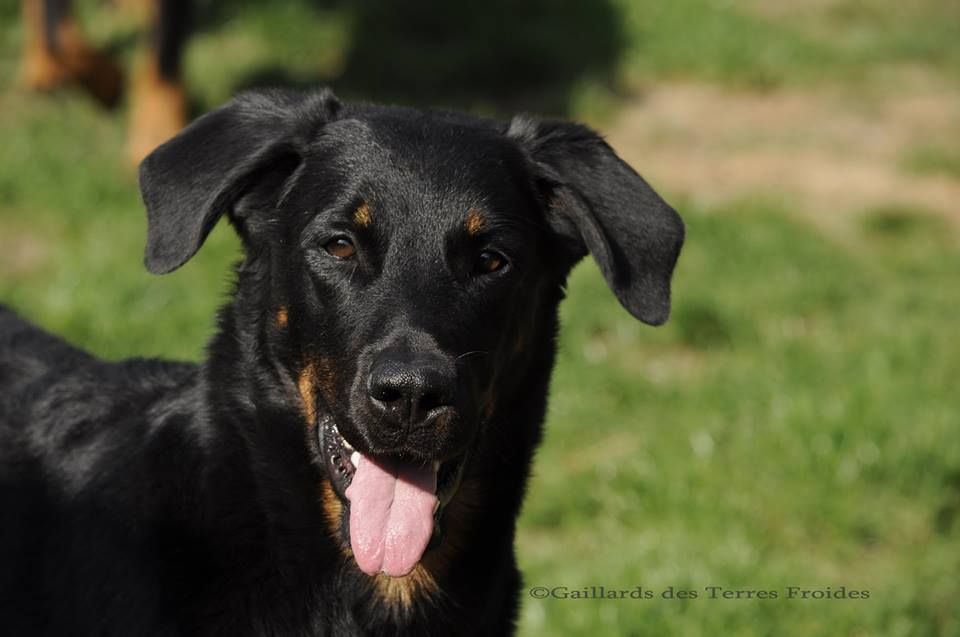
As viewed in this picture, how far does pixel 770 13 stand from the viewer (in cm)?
1098

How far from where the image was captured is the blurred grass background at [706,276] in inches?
202

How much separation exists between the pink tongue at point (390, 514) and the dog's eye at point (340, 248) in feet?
1.64

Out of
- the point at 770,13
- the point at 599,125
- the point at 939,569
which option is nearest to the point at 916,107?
the point at 770,13

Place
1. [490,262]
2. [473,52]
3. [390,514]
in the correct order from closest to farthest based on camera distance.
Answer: [390,514] → [490,262] → [473,52]

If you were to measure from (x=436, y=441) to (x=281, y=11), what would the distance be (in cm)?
708

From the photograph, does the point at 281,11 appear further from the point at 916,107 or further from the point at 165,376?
the point at 165,376

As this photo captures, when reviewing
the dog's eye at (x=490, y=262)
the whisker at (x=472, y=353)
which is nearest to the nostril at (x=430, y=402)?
the whisker at (x=472, y=353)

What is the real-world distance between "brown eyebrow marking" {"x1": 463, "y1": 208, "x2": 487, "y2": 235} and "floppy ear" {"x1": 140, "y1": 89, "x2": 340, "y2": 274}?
49cm

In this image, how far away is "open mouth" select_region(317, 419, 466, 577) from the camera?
3184mm

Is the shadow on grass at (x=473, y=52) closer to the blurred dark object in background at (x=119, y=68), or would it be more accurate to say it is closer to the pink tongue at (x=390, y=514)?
the blurred dark object in background at (x=119, y=68)

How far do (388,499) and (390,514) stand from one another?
0.12 ft

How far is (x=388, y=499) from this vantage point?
10.6 ft

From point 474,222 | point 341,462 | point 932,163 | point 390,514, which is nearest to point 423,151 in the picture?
point 474,222

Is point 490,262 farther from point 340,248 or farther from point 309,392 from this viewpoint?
point 309,392
